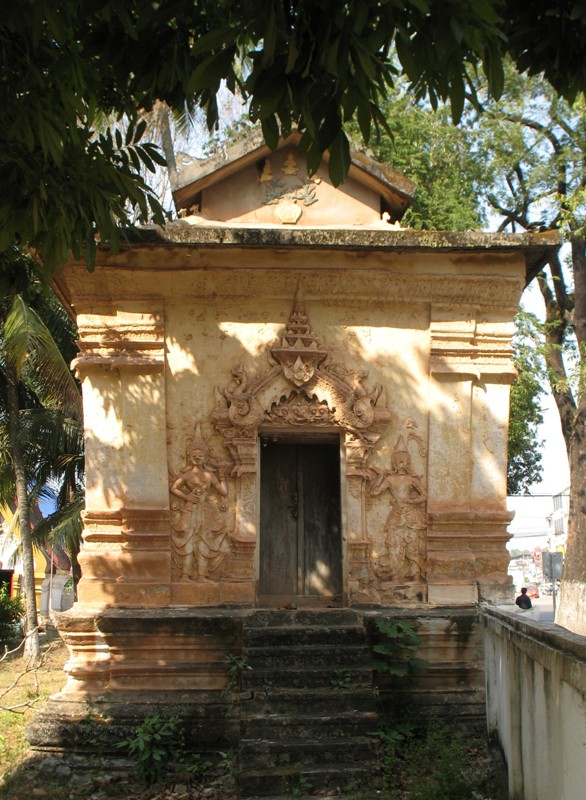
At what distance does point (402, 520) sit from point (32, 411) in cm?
1176

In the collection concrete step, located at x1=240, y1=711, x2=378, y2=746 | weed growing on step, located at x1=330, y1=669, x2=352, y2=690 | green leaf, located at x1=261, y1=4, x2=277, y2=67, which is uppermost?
green leaf, located at x1=261, y1=4, x2=277, y2=67

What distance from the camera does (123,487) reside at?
Answer: 8.41 meters

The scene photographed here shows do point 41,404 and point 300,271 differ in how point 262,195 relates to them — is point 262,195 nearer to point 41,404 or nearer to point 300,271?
point 300,271

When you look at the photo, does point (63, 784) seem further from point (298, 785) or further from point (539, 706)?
point (539, 706)

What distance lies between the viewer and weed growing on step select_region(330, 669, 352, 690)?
287 inches

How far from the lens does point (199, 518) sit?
8430mm

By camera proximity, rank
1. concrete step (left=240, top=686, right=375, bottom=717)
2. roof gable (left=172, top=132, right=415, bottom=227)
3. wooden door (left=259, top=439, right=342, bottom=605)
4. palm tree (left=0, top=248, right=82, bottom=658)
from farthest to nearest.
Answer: palm tree (left=0, top=248, right=82, bottom=658) → wooden door (left=259, top=439, right=342, bottom=605) → roof gable (left=172, top=132, right=415, bottom=227) → concrete step (left=240, top=686, right=375, bottom=717)

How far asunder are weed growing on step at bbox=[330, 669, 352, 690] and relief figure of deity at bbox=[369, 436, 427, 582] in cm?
127

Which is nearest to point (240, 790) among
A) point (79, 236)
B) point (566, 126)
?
point (79, 236)

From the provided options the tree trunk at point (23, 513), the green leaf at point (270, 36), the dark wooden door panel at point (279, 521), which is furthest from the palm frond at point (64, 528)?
the green leaf at point (270, 36)

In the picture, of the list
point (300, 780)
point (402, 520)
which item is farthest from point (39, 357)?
point (300, 780)

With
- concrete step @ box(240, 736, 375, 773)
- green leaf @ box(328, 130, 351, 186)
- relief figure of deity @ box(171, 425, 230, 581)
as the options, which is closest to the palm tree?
relief figure of deity @ box(171, 425, 230, 581)

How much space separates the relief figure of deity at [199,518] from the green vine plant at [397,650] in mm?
1633

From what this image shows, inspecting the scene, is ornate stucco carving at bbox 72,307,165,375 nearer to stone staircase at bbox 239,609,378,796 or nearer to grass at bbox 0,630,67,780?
stone staircase at bbox 239,609,378,796
